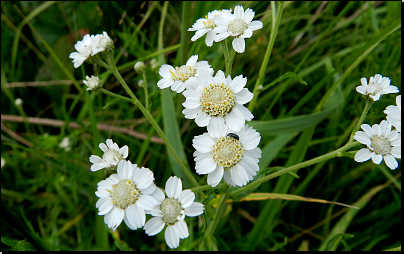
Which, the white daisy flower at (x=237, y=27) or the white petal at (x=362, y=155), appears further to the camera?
the white daisy flower at (x=237, y=27)

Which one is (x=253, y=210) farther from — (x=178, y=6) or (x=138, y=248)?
(x=178, y=6)

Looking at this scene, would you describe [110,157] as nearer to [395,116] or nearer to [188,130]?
[395,116]

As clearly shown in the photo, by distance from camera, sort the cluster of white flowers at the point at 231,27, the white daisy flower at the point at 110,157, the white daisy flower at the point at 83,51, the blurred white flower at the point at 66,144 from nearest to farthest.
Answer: the white daisy flower at the point at 110,157 → the cluster of white flowers at the point at 231,27 → the white daisy flower at the point at 83,51 → the blurred white flower at the point at 66,144

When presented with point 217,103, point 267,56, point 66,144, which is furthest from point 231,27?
point 66,144

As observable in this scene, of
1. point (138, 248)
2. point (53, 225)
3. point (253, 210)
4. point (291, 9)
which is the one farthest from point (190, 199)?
point (291, 9)

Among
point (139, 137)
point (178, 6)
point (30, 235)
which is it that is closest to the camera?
point (30, 235)

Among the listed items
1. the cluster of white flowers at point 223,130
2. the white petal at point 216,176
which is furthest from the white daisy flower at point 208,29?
the white petal at point 216,176

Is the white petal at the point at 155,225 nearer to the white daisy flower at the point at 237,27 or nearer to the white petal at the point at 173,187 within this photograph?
the white petal at the point at 173,187
